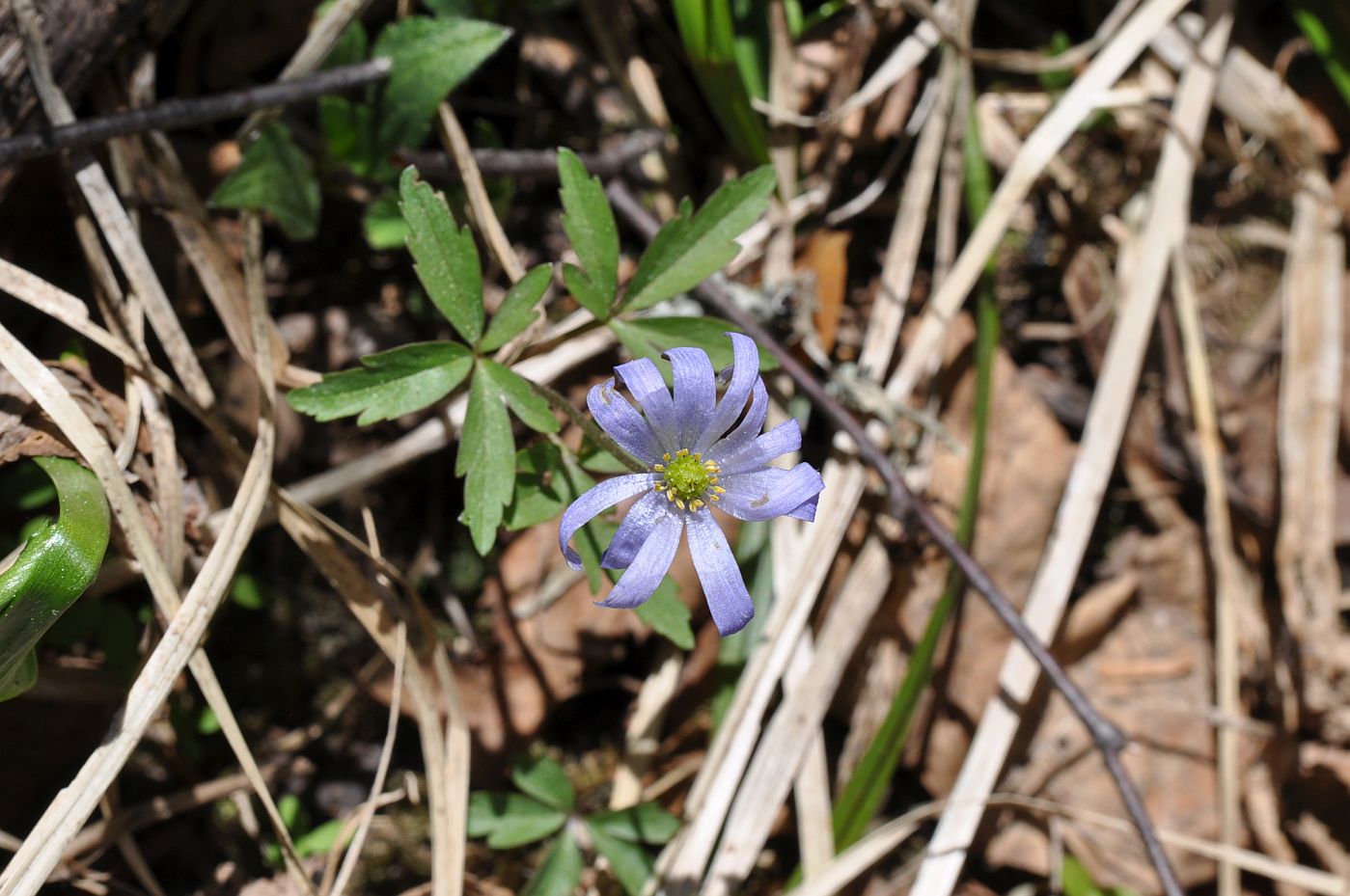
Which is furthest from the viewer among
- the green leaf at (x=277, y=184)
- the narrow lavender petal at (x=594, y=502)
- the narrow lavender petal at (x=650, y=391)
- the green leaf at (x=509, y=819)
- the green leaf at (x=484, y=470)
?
the green leaf at (x=509, y=819)

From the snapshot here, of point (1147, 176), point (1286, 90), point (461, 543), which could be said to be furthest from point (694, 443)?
point (1286, 90)

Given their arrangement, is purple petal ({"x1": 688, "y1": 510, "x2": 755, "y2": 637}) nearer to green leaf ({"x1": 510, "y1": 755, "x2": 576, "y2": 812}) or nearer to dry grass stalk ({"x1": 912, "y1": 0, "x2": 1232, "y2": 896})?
green leaf ({"x1": 510, "y1": 755, "x2": 576, "y2": 812})

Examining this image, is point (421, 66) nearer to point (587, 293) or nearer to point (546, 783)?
point (587, 293)

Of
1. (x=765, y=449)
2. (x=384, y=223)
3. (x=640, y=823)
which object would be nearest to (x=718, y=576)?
(x=765, y=449)

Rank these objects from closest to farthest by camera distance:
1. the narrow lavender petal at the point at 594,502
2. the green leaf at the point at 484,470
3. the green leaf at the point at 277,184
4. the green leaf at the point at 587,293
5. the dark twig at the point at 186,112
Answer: the narrow lavender petal at the point at 594,502 < the green leaf at the point at 484,470 < the green leaf at the point at 587,293 < the dark twig at the point at 186,112 < the green leaf at the point at 277,184

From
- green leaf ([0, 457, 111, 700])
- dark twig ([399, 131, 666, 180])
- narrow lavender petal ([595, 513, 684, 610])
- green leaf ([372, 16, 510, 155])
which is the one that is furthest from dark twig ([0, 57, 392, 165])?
narrow lavender petal ([595, 513, 684, 610])

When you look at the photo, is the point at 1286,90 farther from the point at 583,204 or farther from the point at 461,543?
the point at 461,543

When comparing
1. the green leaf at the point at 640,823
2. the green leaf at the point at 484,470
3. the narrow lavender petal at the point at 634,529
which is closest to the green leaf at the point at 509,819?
the green leaf at the point at 640,823

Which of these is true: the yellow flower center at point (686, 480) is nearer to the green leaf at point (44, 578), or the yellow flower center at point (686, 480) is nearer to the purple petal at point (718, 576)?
the purple petal at point (718, 576)
